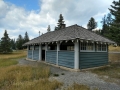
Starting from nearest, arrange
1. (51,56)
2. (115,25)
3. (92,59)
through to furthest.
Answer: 1. (92,59)
2. (51,56)
3. (115,25)

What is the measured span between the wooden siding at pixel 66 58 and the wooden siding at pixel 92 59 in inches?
29.9

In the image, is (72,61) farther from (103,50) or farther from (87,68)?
(103,50)

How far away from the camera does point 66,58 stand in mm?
10742

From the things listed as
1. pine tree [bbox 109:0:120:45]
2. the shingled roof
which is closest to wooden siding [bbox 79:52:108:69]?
the shingled roof

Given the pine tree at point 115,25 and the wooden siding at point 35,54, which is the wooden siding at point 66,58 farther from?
the pine tree at point 115,25

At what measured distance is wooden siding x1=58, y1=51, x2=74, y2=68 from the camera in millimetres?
10133

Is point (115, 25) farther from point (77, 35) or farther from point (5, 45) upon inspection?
point (5, 45)

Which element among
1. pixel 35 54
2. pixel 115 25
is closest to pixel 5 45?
pixel 35 54

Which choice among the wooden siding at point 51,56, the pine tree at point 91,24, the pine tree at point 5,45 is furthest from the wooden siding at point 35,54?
the pine tree at point 91,24

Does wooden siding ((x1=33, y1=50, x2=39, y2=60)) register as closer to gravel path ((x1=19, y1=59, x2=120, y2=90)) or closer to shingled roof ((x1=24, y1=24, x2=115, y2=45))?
shingled roof ((x1=24, y1=24, x2=115, y2=45))

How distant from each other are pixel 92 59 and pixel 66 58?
2406mm

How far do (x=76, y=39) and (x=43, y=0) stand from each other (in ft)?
27.6

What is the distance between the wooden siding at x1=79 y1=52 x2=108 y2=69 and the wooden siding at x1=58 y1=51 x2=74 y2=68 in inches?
29.9

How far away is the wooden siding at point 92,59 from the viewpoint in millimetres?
10062
